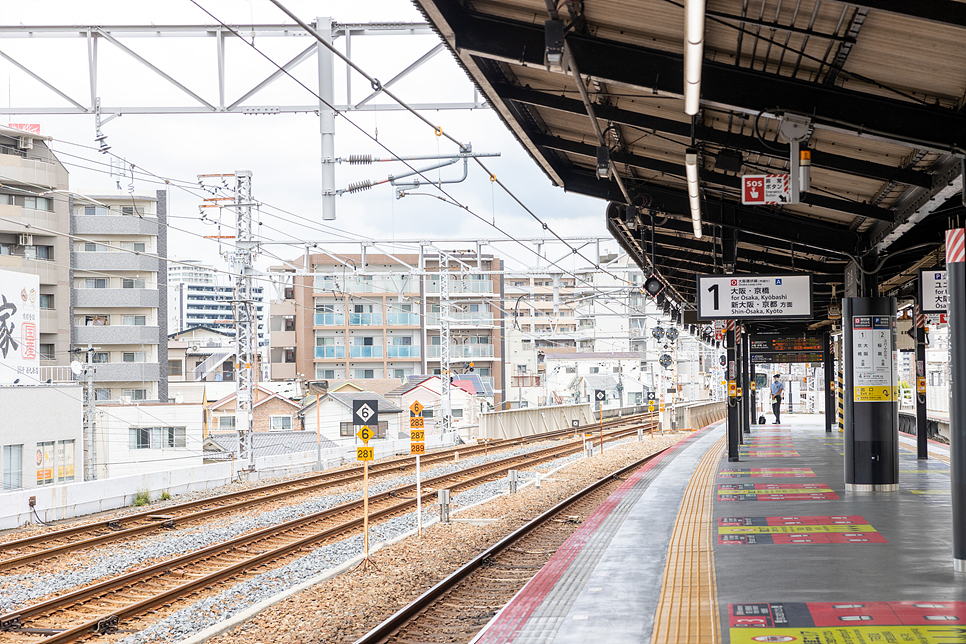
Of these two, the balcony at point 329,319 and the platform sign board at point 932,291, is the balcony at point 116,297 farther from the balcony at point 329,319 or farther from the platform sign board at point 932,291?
the platform sign board at point 932,291

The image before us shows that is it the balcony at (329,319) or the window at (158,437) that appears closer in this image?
the window at (158,437)

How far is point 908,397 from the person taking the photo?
162 feet

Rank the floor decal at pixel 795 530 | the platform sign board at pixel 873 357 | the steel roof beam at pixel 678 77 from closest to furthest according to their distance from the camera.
A: the steel roof beam at pixel 678 77 → the floor decal at pixel 795 530 → the platform sign board at pixel 873 357

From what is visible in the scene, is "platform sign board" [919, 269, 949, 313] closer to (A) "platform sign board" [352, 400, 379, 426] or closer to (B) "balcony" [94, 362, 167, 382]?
(A) "platform sign board" [352, 400, 379, 426]

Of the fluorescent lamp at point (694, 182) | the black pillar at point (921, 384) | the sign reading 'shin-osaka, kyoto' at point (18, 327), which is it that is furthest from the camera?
the sign reading 'shin-osaka, kyoto' at point (18, 327)

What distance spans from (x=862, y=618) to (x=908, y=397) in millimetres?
47281

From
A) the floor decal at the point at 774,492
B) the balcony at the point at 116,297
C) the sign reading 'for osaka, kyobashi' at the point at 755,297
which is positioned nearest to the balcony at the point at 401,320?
the balcony at the point at 116,297

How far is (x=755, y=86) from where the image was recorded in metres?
8.10

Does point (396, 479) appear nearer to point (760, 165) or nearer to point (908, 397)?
point (760, 165)

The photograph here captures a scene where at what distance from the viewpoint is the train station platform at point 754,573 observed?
6625 mm

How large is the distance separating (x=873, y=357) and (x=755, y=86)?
24.2 feet

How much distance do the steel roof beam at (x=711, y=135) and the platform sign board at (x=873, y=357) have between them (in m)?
4.87

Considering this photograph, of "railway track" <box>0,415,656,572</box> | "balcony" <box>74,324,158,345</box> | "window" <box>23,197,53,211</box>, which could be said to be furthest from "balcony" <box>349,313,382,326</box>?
"railway track" <box>0,415,656,572</box>

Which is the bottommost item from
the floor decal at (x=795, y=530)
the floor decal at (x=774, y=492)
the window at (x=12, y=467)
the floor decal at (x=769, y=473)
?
the window at (x=12, y=467)
